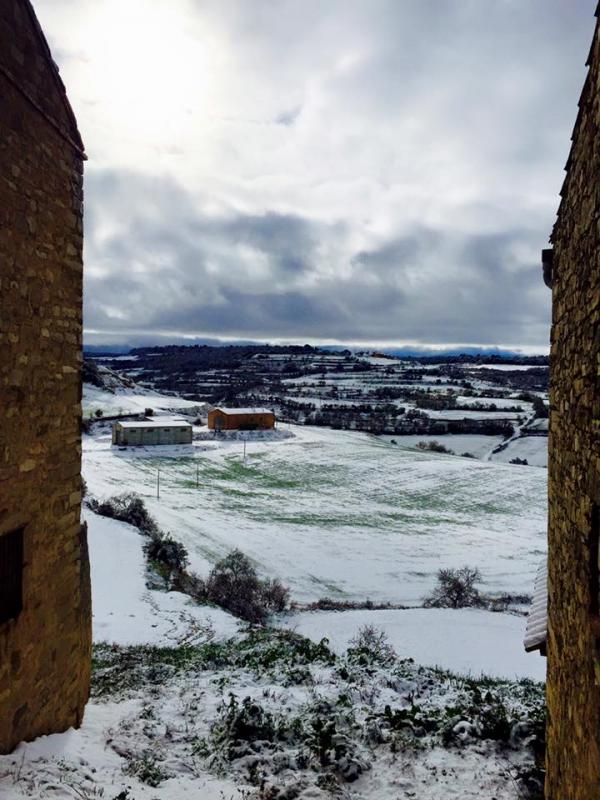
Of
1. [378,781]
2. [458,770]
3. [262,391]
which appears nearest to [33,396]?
[378,781]

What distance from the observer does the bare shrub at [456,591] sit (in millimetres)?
17625

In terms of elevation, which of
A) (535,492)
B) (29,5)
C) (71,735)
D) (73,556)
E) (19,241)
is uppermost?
(29,5)

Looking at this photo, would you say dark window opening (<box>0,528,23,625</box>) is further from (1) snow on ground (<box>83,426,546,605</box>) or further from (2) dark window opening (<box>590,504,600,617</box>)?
(1) snow on ground (<box>83,426,546,605</box>)

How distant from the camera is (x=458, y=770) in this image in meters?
6.26

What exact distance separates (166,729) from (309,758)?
6.09ft

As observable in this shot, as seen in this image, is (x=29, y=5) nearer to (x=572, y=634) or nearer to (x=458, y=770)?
(x=572, y=634)

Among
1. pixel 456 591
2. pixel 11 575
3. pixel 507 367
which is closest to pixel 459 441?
pixel 456 591

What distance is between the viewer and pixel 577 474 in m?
4.06

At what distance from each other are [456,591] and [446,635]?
541 cm

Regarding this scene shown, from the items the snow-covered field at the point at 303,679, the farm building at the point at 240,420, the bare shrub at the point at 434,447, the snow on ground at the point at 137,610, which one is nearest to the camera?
the snow-covered field at the point at 303,679

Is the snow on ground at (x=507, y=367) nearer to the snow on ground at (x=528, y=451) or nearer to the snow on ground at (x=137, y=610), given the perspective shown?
the snow on ground at (x=528, y=451)

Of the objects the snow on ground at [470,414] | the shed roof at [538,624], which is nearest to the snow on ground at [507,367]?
the snow on ground at [470,414]

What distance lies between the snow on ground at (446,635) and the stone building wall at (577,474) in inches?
268

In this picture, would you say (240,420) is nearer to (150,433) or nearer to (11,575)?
(150,433)
